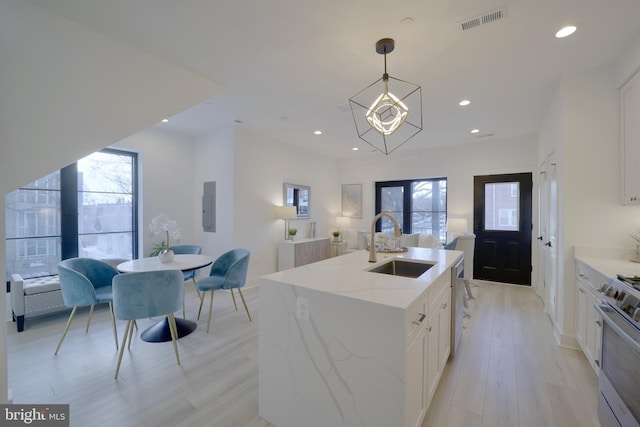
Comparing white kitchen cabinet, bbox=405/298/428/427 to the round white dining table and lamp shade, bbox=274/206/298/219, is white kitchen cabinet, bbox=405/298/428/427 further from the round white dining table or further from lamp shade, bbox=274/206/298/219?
lamp shade, bbox=274/206/298/219

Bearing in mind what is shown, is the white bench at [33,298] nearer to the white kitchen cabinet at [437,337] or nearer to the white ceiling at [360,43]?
the white ceiling at [360,43]

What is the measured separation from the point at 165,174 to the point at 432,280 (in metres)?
4.82

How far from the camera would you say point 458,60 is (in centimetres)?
259

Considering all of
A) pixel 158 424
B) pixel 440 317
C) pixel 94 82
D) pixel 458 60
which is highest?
pixel 458 60

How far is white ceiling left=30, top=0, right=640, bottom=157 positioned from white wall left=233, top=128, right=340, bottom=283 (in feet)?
4.21

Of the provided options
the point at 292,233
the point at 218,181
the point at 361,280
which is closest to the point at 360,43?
the point at 361,280

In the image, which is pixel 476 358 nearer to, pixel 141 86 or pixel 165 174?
pixel 141 86

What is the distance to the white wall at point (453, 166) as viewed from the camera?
205 inches

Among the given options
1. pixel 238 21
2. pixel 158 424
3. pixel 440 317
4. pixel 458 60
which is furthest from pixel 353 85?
pixel 158 424

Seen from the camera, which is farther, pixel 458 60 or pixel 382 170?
pixel 382 170

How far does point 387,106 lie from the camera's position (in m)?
3.10

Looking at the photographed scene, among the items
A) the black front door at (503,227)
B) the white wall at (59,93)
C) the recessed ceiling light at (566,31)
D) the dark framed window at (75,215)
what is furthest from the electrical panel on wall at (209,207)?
the black front door at (503,227)

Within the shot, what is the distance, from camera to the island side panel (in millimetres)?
1331

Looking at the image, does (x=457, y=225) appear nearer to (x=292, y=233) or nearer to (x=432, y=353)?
(x=292, y=233)
